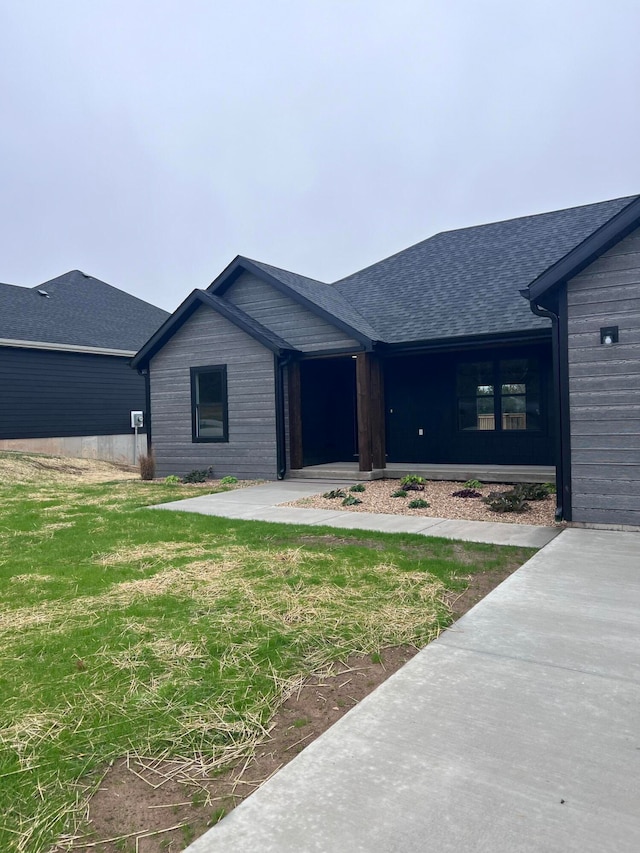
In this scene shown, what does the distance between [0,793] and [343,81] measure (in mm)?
26672

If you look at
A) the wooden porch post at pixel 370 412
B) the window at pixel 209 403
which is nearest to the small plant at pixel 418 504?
the wooden porch post at pixel 370 412

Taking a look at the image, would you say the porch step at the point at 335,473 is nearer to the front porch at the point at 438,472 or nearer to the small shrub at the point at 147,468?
the front porch at the point at 438,472

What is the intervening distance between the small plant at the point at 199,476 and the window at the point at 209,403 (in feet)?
2.37

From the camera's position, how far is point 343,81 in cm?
2398

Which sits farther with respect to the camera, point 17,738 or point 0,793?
point 17,738

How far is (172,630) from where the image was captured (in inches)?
153

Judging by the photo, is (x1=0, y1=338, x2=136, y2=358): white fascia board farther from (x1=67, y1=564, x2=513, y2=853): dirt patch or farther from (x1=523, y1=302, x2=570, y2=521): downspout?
(x1=67, y1=564, x2=513, y2=853): dirt patch

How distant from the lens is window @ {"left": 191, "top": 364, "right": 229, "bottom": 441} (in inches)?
533

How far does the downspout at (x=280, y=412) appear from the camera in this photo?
12742mm

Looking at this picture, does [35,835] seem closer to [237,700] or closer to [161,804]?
[161,804]

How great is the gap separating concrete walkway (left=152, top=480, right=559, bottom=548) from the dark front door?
9.20 feet

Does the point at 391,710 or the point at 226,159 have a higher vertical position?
the point at 226,159

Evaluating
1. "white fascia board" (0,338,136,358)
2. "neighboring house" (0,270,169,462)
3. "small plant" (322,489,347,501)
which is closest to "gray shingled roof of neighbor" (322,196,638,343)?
"small plant" (322,489,347,501)

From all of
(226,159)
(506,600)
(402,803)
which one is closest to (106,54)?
(226,159)
